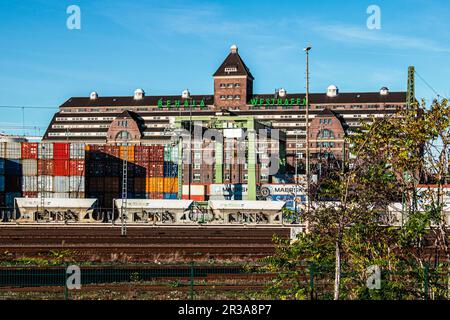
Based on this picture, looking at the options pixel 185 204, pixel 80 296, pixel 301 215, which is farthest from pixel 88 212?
pixel 301 215

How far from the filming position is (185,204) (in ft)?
214

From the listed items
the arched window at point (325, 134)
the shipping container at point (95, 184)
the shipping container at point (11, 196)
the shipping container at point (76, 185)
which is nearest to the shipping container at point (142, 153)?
the shipping container at point (95, 184)

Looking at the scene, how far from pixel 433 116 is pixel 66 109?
154 metres

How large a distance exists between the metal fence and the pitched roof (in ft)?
420

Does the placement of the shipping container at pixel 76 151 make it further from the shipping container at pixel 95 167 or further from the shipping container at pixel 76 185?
the shipping container at pixel 95 167

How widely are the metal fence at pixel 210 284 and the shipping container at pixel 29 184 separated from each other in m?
60.0

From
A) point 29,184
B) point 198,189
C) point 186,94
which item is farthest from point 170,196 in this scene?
point 186,94

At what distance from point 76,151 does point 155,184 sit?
13.7m

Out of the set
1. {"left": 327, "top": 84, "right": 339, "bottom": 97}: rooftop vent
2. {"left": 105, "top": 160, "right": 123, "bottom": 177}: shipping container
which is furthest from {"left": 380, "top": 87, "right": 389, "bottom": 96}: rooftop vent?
{"left": 105, "top": 160, "right": 123, "bottom": 177}: shipping container

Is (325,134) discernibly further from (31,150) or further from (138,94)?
(31,150)

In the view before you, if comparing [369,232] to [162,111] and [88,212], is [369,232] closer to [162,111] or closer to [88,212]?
[88,212]

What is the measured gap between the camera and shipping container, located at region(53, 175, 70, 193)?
83375mm

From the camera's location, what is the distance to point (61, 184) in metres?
83.9

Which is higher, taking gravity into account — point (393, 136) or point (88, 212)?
point (393, 136)
